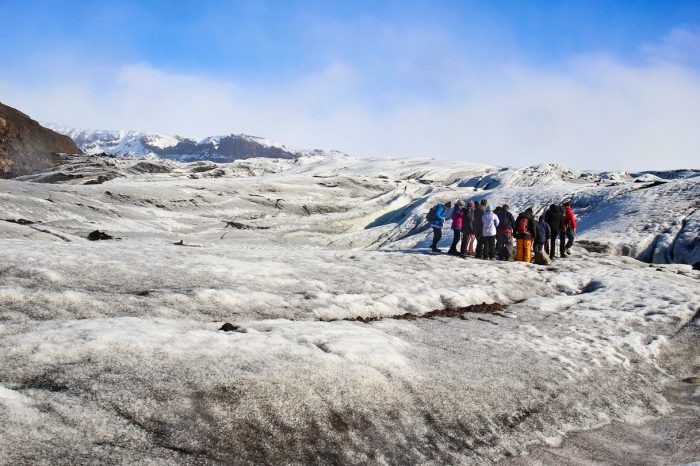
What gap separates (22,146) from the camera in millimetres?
74938

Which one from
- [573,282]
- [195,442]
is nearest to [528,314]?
[573,282]

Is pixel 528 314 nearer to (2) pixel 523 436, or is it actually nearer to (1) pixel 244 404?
(2) pixel 523 436

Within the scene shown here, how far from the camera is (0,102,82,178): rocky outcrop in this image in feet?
233

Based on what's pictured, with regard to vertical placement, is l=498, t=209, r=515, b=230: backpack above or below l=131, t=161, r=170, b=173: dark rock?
below

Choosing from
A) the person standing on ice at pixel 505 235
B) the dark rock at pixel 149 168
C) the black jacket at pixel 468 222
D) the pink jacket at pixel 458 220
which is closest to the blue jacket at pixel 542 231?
the person standing on ice at pixel 505 235

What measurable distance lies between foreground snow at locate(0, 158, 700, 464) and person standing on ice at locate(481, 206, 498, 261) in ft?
7.45

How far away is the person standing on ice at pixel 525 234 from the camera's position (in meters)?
20.8

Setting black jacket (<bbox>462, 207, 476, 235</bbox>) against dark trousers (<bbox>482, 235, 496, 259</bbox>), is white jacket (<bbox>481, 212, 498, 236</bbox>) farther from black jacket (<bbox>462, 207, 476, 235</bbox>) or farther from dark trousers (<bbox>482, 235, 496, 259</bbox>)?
black jacket (<bbox>462, 207, 476, 235</bbox>)

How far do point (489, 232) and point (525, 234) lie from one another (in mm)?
1573

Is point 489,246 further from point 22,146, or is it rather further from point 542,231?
point 22,146

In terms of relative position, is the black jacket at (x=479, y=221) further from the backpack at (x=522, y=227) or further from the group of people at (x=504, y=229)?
the backpack at (x=522, y=227)

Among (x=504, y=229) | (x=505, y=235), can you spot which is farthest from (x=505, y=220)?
(x=505, y=235)

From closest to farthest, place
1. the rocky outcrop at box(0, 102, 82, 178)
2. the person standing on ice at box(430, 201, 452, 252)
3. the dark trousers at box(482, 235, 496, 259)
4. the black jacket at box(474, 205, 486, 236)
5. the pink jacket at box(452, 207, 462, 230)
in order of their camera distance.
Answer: the dark trousers at box(482, 235, 496, 259) → the black jacket at box(474, 205, 486, 236) → the pink jacket at box(452, 207, 462, 230) → the person standing on ice at box(430, 201, 452, 252) → the rocky outcrop at box(0, 102, 82, 178)

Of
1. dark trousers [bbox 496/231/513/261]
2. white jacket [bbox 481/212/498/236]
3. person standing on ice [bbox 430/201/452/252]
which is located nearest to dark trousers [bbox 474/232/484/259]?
white jacket [bbox 481/212/498/236]
